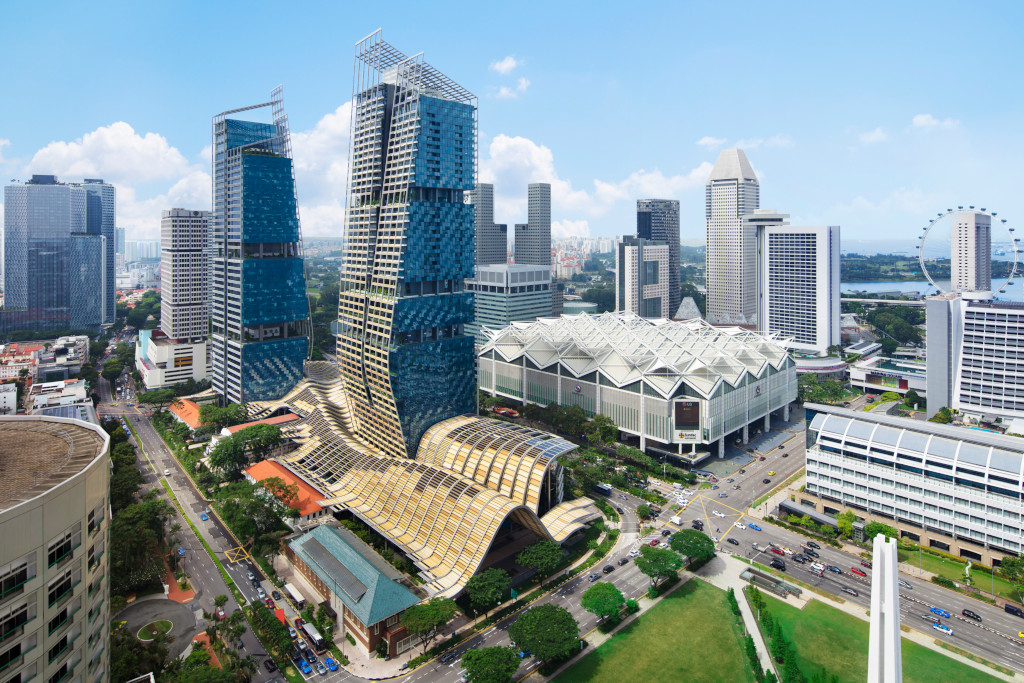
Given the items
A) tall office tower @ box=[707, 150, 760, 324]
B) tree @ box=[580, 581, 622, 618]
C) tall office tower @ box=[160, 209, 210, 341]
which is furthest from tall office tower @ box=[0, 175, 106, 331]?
tall office tower @ box=[707, 150, 760, 324]

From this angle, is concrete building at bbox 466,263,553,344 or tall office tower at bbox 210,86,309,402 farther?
concrete building at bbox 466,263,553,344

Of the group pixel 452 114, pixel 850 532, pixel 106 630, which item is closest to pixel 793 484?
pixel 850 532

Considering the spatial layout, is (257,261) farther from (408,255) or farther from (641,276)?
(641,276)

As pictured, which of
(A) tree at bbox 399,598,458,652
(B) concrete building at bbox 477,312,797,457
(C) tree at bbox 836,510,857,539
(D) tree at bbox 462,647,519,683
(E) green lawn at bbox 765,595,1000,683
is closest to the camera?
(D) tree at bbox 462,647,519,683

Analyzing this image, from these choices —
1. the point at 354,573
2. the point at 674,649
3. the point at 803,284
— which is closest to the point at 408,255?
the point at 354,573

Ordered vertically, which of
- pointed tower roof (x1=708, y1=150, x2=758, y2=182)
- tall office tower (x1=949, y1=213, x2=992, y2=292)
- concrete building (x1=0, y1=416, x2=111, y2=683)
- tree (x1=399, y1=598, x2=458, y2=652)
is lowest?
tree (x1=399, y1=598, x2=458, y2=652)

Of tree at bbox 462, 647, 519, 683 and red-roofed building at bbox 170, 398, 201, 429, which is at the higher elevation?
red-roofed building at bbox 170, 398, 201, 429

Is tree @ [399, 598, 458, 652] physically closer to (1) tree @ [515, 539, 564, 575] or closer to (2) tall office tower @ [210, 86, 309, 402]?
(1) tree @ [515, 539, 564, 575]

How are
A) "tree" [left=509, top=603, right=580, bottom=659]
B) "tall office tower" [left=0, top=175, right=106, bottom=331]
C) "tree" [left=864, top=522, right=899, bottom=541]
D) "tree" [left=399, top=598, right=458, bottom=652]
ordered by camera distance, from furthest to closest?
"tall office tower" [left=0, top=175, right=106, bottom=331] → "tree" [left=864, top=522, right=899, bottom=541] → "tree" [left=399, top=598, right=458, bottom=652] → "tree" [left=509, top=603, right=580, bottom=659]
